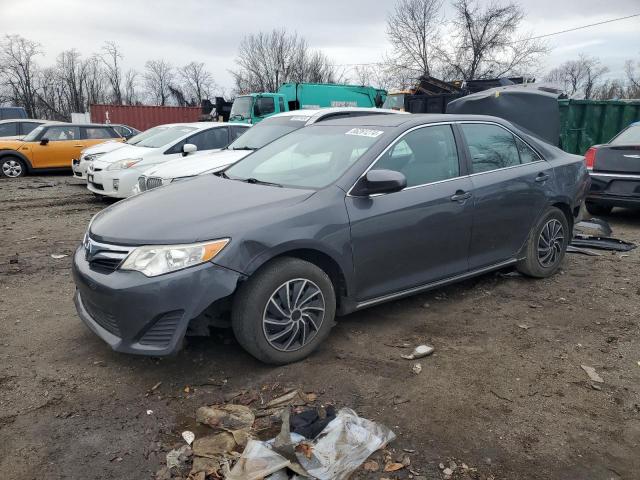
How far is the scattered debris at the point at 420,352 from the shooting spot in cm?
356

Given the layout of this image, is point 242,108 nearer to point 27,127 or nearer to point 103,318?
point 27,127

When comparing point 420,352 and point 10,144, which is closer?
point 420,352

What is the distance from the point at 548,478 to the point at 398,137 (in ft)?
8.29

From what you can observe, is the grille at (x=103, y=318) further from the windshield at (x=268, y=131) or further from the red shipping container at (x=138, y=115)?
the red shipping container at (x=138, y=115)

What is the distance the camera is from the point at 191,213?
3312 millimetres

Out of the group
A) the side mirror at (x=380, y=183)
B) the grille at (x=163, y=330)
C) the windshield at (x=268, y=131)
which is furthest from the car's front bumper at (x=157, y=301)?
the windshield at (x=268, y=131)

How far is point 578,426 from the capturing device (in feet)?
9.15

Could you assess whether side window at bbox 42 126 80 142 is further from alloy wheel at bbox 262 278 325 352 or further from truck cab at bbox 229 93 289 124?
alloy wheel at bbox 262 278 325 352

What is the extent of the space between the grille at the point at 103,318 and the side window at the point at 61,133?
1285cm

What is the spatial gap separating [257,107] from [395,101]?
5266mm

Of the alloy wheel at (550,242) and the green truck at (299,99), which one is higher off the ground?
the green truck at (299,99)

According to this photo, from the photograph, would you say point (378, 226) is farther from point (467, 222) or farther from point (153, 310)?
point (153, 310)

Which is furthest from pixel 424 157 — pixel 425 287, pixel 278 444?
pixel 278 444

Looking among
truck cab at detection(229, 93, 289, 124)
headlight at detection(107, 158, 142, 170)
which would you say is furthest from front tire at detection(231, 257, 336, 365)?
truck cab at detection(229, 93, 289, 124)
